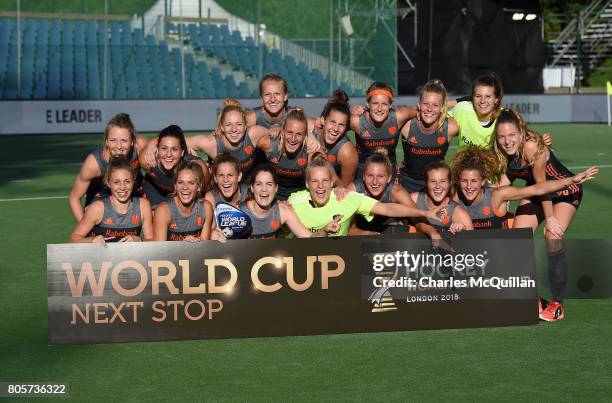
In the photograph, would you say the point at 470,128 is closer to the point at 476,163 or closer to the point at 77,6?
the point at 476,163

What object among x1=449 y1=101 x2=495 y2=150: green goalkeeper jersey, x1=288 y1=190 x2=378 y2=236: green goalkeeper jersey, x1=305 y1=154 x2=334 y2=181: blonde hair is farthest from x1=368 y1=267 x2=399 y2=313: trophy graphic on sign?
x1=449 y1=101 x2=495 y2=150: green goalkeeper jersey

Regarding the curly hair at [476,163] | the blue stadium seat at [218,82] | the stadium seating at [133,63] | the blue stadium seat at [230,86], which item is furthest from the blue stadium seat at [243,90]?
the curly hair at [476,163]

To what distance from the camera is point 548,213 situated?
930 centimetres

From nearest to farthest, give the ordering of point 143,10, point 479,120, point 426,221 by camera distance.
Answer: point 426,221 → point 479,120 → point 143,10

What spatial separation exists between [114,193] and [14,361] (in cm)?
167

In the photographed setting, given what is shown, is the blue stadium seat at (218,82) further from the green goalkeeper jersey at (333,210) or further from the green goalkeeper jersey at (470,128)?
the green goalkeeper jersey at (333,210)

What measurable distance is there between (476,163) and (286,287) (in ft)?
6.15

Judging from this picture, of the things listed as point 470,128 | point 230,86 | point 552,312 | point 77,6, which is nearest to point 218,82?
point 230,86

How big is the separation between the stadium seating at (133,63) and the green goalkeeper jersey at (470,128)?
79.9ft

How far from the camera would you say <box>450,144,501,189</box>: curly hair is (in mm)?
9047

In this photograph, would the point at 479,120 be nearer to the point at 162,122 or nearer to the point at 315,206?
the point at 315,206

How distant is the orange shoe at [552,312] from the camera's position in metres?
9.02

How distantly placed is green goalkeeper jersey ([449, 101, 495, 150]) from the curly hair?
77 cm

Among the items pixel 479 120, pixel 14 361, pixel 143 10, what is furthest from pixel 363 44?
pixel 14 361
